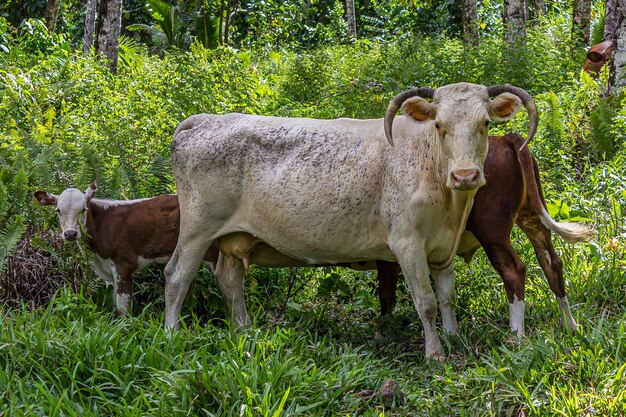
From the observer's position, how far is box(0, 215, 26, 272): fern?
26.9ft

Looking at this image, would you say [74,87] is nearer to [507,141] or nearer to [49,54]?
[49,54]

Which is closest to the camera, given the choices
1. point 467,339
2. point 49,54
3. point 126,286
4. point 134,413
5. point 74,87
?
point 134,413

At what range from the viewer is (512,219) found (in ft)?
25.0

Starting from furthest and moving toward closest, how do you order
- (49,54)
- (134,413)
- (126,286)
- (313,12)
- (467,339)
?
1. (313,12)
2. (49,54)
3. (126,286)
4. (467,339)
5. (134,413)

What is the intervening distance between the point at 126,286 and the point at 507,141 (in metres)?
3.48

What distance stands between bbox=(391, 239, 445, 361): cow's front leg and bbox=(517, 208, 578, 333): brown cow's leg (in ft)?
3.09

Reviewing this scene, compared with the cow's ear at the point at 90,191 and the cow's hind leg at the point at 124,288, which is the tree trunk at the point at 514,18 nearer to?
the cow's ear at the point at 90,191

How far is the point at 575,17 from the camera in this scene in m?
18.7

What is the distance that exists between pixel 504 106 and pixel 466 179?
0.84 meters

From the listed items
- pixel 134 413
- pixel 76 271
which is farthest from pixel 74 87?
pixel 134 413

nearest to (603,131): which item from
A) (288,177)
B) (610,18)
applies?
(610,18)

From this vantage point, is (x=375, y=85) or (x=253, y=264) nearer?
(x=253, y=264)

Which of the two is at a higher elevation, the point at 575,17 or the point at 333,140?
the point at 333,140

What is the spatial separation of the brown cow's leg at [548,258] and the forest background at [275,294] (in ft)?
0.55
